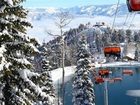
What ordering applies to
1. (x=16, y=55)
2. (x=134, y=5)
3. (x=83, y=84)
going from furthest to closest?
(x=83, y=84)
(x=134, y=5)
(x=16, y=55)

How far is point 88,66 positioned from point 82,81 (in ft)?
6.59

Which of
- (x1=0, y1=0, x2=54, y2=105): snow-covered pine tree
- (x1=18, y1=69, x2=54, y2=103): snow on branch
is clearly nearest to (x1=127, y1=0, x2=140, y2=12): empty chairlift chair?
(x1=0, y1=0, x2=54, y2=105): snow-covered pine tree

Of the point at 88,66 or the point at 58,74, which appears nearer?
the point at 88,66

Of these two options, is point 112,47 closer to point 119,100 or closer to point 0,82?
point 0,82

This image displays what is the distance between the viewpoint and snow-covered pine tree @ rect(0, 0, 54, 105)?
13844 mm

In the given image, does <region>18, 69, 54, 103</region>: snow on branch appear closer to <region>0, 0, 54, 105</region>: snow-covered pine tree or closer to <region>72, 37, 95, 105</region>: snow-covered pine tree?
<region>0, 0, 54, 105</region>: snow-covered pine tree

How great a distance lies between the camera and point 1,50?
44.2 feet

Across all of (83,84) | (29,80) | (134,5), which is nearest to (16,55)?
(29,80)

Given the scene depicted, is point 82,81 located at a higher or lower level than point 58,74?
higher

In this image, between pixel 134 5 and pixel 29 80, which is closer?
pixel 29 80

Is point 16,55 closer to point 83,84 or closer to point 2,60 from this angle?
point 2,60

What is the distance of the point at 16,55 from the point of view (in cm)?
1424

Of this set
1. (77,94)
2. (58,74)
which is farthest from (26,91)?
(58,74)

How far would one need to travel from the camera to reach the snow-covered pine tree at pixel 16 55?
13.8 meters
